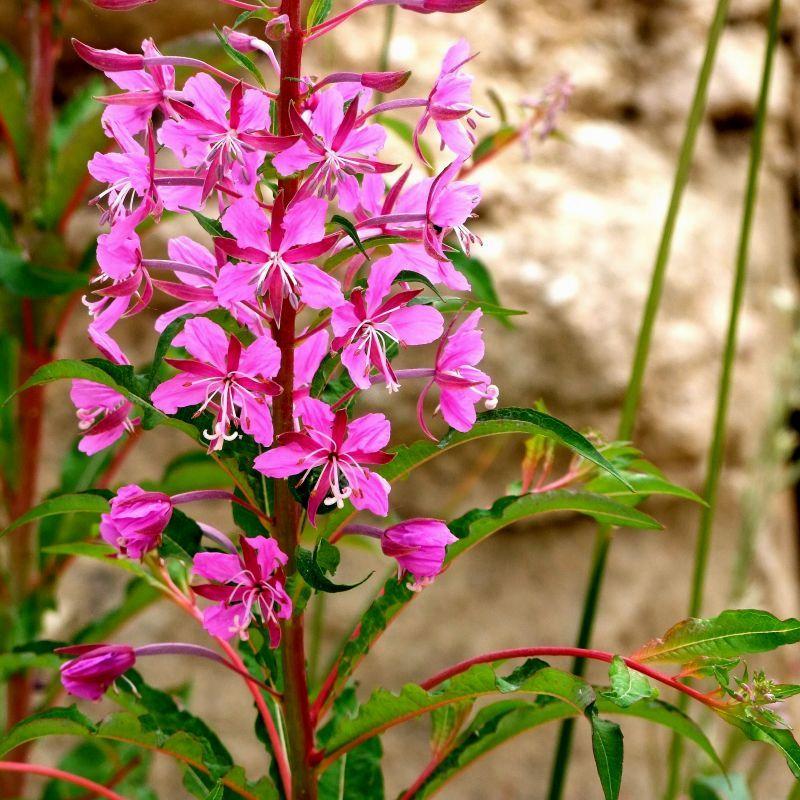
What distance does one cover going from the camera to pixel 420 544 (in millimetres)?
571

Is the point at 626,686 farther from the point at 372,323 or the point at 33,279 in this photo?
the point at 33,279

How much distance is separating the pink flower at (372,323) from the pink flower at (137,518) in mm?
142

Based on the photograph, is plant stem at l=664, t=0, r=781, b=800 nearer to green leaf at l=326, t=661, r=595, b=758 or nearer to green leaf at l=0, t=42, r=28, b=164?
green leaf at l=326, t=661, r=595, b=758

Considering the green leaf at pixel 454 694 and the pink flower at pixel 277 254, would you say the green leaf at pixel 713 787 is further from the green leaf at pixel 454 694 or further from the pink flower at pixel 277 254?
the pink flower at pixel 277 254

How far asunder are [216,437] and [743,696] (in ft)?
1.12

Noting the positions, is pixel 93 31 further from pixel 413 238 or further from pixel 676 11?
pixel 413 238

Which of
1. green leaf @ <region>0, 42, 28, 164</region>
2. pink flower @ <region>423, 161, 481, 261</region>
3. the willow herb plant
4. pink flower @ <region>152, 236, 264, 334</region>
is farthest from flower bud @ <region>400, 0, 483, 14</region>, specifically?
green leaf @ <region>0, 42, 28, 164</region>

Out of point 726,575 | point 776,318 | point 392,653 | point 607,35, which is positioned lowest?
point 392,653

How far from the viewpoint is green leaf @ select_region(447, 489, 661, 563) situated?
63 cm

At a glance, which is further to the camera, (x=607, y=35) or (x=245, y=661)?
(x=607, y=35)

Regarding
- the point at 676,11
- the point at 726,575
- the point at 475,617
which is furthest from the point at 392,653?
the point at 676,11

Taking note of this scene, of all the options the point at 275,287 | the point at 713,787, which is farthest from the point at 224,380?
the point at 713,787

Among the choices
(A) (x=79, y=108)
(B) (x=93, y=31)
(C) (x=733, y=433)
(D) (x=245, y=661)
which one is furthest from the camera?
(C) (x=733, y=433)

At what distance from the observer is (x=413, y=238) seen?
1.90 feet
